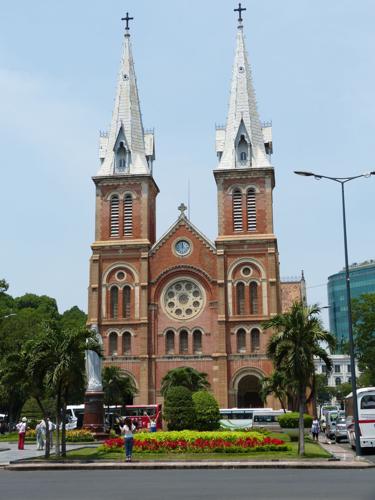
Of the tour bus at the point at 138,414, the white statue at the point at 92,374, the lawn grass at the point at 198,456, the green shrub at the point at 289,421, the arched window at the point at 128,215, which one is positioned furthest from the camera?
the arched window at the point at 128,215

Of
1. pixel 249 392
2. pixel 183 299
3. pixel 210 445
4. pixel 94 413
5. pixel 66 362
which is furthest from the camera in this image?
pixel 183 299

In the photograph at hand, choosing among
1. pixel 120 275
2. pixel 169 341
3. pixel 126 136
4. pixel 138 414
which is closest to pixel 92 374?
pixel 138 414

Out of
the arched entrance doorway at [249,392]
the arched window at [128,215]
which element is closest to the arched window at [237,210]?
the arched window at [128,215]

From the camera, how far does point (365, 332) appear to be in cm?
6469

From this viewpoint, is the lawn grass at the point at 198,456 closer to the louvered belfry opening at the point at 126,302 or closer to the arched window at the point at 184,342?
the arched window at the point at 184,342

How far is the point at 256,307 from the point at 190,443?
33199 millimetres

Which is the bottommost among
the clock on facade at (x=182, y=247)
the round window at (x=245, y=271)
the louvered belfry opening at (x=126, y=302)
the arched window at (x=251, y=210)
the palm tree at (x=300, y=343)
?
the palm tree at (x=300, y=343)

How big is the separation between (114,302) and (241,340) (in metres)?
12.0

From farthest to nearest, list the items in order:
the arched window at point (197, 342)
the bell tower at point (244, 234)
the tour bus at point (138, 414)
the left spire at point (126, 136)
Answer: the left spire at point (126, 136) < the arched window at point (197, 342) < the bell tower at point (244, 234) < the tour bus at point (138, 414)

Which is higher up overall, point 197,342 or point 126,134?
point 126,134

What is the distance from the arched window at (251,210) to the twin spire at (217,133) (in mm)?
2733

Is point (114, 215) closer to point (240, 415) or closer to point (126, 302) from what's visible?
point (126, 302)

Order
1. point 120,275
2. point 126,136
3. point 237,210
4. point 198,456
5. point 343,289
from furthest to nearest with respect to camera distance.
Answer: point 343,289, point 126,136, point 237,210, point 120,275, point 198,456

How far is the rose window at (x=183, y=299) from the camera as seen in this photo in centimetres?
6381
